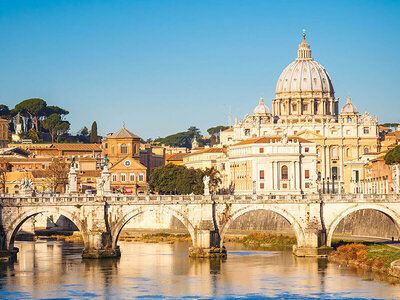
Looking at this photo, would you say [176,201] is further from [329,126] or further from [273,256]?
[329,126]

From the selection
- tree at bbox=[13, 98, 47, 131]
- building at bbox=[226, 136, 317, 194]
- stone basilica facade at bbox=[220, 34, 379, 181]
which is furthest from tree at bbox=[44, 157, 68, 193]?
tree at bbox=[13, 98, 47, 131]

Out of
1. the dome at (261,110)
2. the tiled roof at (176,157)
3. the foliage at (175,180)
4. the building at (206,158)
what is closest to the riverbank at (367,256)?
the foliage at (175,180)

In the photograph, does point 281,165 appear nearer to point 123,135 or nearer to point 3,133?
point 123,135

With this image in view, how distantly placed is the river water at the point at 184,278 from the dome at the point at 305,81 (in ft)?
341

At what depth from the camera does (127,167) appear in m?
130

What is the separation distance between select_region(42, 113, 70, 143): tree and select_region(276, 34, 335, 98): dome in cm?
3598

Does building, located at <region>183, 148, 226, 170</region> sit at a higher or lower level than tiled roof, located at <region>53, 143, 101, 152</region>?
lower

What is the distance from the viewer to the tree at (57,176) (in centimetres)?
11550

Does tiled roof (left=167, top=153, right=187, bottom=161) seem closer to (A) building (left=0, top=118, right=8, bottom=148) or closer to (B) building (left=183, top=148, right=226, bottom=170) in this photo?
(B) building (left=183, top=148, right=226, bottom=170)

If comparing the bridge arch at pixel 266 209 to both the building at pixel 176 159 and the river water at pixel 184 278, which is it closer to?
the river water at pixel 184 278

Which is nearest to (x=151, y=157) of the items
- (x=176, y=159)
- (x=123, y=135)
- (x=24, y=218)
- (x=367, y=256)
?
(x=176, y=159)

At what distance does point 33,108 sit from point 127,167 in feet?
146

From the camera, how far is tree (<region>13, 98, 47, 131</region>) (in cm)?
16925

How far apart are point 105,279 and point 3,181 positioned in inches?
2301
